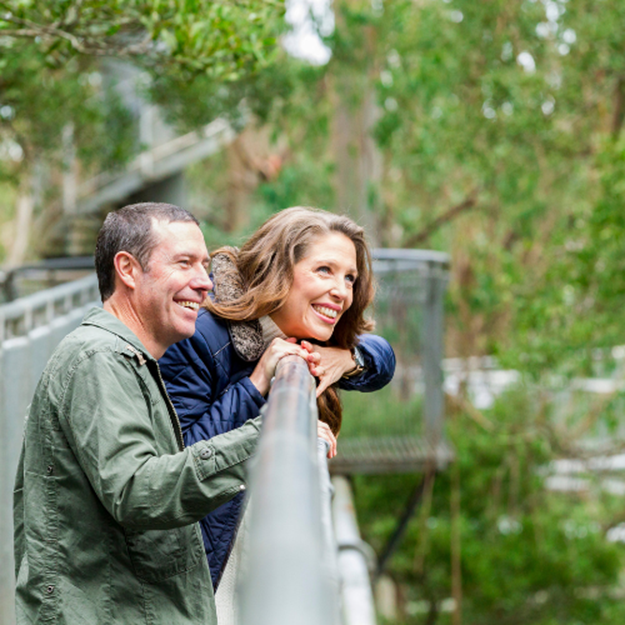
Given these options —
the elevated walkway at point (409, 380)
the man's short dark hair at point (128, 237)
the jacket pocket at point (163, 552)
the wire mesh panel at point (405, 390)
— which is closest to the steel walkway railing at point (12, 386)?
the man's short dark hair at point (128, 237)

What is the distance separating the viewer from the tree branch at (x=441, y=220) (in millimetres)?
14773

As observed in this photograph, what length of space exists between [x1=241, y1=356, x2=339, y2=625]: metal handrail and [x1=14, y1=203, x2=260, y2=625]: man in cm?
61

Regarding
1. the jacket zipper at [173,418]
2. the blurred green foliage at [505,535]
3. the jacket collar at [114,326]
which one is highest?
the jacket collar at [114,326]

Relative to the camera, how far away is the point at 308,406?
1.45 metres

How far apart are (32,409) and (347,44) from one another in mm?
10690

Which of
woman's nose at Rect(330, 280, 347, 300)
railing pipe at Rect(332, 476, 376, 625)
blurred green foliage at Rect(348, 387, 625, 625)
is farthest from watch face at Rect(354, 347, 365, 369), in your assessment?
blurred green foliage at Rect(348, 387, 625, 625)

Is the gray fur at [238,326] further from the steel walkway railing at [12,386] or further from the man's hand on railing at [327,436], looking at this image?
the steel walkway railing at [12,386]

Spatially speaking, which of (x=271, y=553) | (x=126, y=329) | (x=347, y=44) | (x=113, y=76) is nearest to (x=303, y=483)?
(x=271, y=553)

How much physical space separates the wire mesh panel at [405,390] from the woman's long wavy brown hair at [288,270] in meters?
5.29

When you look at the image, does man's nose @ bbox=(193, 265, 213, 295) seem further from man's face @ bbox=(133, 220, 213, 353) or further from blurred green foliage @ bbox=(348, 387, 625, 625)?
blurred green foliage @ bbox=(348, 387, 625, 625)

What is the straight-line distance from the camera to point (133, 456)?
176 centimetres

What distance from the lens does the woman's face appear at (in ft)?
8.73

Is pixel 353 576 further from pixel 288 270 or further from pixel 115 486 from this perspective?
pixel 115 486

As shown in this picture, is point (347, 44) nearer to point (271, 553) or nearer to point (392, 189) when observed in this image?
point (392, 189)
